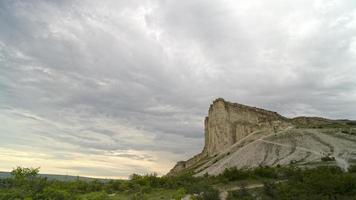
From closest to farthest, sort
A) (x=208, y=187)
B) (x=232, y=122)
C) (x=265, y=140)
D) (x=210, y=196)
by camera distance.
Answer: (x=210, y=196)
(x=208, y=187)
(x=265, y=140)
(x=232, y=122)

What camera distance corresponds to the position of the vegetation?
18359 millimetres

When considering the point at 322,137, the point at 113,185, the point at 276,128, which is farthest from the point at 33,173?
the point at 276,128

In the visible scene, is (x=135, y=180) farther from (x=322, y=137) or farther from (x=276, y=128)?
(x=276, y=128)

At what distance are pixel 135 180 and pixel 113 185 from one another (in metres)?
2.74

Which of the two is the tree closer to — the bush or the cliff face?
the bush

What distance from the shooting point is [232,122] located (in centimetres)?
9081

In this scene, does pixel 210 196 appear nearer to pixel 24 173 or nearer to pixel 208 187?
pixel 208 187

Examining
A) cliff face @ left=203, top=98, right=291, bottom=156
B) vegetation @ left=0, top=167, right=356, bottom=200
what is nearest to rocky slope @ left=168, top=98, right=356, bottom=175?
cliff face @ left=203, top=98, right=291, bottom=156

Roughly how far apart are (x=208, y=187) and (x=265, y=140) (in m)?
47.9

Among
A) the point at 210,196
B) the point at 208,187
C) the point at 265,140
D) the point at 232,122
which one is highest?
the point at 232,122

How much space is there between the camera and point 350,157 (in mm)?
47125

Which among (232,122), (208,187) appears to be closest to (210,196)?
(208,187)

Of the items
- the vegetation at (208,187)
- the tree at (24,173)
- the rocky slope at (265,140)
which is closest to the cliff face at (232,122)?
the rocky slope at (265,140)

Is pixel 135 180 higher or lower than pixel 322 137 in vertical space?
lower
